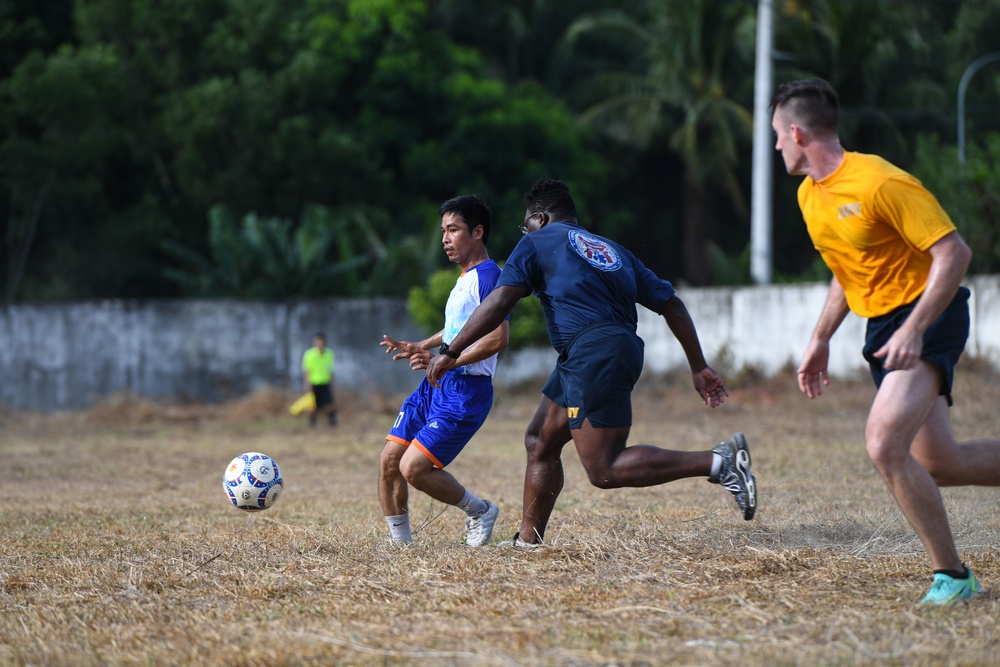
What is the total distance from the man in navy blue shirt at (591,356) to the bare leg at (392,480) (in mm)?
793

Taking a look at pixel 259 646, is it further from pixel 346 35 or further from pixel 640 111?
pixel 640 111

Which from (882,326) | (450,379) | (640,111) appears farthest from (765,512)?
(640,111)

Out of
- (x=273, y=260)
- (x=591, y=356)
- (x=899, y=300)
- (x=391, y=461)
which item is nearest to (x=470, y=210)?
(x=591, y=356)

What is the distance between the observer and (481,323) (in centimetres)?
566

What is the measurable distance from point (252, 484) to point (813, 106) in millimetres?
4144

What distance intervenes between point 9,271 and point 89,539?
21.4 m

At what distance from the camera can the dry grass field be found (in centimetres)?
411

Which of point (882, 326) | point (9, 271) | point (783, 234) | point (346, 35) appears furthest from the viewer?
point (783, 234)

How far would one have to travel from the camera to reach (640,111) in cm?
3212

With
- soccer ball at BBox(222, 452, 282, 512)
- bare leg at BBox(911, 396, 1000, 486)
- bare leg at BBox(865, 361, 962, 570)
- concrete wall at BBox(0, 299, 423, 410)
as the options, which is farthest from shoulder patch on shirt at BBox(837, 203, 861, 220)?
concrete wall at BBox(0, 299, 423, 410)

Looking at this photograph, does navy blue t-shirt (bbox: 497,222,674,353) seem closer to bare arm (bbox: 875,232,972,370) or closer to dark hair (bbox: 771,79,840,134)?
dark hair (bbox: 771,79,840,134)

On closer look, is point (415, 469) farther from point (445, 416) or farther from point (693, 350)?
point (693, 350)

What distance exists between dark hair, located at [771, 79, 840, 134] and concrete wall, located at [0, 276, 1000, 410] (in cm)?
1793

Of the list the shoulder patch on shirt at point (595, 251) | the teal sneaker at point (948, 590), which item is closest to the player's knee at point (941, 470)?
the teal sneaker at point (948, 590)
